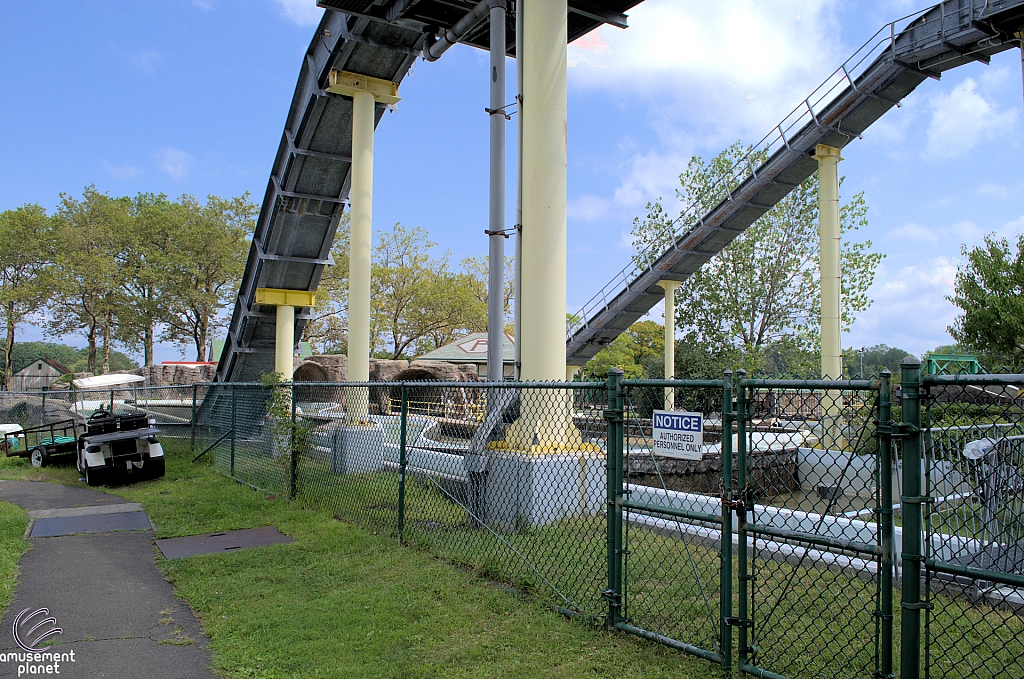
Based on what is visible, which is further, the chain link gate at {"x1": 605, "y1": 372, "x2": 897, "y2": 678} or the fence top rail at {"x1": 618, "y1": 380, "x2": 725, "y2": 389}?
the fence top rail at {"x1": 618, "y1": 380, "x2": 725, "y2": 389}

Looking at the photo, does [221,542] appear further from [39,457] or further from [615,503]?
[39,457]

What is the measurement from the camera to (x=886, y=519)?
341 cm

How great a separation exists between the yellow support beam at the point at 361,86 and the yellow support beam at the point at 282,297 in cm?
547

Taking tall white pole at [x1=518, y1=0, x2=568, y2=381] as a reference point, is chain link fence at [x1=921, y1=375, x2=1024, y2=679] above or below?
below

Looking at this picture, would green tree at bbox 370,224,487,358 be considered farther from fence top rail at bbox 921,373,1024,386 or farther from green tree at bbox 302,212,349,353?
fence top rail at bbox 921,373,1024,386

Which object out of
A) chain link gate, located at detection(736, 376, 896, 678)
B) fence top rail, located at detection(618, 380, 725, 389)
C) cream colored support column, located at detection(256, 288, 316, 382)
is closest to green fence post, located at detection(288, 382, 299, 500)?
fence top rail, located at detection(618, 380, 725, 389)

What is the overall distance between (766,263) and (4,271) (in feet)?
148

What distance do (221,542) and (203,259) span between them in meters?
39.6

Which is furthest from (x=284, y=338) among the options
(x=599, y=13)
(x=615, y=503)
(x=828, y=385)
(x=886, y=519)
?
(x=886, y=519)

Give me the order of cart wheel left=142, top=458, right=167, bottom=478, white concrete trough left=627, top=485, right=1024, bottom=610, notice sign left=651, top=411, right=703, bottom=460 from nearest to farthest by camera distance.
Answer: white concrete trough left=627, top=485, right=1024, bottom=610
notice sign left=651, top=411, right=703, bottom=460
cart wheel left=142, top=458, right=167, bottom=478

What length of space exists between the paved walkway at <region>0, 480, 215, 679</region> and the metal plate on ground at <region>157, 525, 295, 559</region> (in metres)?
0.23

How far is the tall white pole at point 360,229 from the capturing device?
14.8 metres

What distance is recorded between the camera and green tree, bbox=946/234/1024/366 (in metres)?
24.0

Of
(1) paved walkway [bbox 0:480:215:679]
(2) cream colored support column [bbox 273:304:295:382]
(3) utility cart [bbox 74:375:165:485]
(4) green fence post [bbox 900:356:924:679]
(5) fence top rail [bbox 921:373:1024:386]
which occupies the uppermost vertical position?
(2) cream colored support column [bbox 273:304:295:382]
